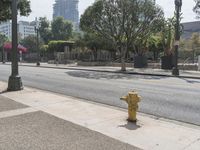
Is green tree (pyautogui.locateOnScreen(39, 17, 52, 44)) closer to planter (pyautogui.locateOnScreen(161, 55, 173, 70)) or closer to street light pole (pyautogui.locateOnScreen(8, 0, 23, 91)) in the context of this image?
planter (pyautogui.locateOnScreen(161, 55, 173, 70))

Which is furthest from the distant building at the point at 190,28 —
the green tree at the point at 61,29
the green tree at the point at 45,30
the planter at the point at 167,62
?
the planter at the point at 167,62

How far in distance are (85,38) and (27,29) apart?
10159 cm

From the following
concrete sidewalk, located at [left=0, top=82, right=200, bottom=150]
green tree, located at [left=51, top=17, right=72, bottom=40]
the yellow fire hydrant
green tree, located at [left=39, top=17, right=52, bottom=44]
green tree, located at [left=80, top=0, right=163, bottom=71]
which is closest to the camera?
concrete sidewalk, located at [left=0, top=82, right=200, bottom=150]

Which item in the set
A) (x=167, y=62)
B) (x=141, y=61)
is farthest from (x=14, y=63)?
(x=141, y=61)

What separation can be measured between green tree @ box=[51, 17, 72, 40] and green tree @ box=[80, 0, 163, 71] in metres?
81.5

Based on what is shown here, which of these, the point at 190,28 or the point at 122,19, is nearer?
the point at 122,19

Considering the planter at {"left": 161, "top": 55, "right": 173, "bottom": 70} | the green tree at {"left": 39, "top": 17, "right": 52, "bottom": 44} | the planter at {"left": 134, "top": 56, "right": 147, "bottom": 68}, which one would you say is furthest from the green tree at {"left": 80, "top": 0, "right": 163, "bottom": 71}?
the green tree at {"left": 39, "top": 17, "right": 52, "bottom": 44}

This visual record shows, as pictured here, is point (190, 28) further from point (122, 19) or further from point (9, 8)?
point (9, 8)

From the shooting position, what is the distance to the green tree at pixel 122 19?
31.1 meters

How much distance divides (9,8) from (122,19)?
53.7 ft

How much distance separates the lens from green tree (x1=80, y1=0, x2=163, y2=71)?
31.1 meters

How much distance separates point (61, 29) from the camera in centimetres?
11525

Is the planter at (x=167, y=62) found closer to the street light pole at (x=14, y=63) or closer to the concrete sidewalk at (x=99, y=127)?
the street light pole at (x=14, y=63)

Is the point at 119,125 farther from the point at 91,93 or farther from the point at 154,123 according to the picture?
the point at 91,93
